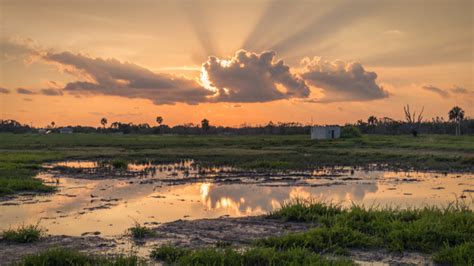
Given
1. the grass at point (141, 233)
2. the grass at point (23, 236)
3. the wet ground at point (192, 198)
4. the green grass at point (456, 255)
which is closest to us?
the green grass at point (456, 255)

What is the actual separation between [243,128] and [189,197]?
5355 inches

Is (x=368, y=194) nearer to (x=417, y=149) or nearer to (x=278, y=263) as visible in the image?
(x=278, y=263)

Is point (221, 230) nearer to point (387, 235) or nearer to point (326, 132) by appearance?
point (387, 235)

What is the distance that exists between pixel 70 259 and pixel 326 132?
2695 inches

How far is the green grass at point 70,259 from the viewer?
7334 mm

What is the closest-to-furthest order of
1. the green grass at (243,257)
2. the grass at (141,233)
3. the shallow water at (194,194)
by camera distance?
1. the green grass at (243,257)
2. the grass at (141,233)
3. the shallow water at (194,194)

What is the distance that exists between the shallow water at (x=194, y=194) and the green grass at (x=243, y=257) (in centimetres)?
312

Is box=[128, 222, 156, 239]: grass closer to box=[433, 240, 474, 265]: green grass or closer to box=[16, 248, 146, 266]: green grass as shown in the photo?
box=[16, 248, 146, 266]: green grass

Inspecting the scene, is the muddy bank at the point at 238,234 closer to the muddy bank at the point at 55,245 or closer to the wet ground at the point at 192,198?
the wet ground at the point at 192,198

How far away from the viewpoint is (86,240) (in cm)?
970

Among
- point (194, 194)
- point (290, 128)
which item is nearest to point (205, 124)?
point (290, 128)

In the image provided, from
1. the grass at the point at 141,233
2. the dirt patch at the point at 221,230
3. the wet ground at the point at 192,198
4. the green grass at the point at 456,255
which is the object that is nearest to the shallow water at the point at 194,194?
the wet ground at the point at 192,198

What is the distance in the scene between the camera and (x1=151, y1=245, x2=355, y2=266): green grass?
7.48 m

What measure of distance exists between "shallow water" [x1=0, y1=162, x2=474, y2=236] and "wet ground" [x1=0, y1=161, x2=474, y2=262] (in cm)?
3
